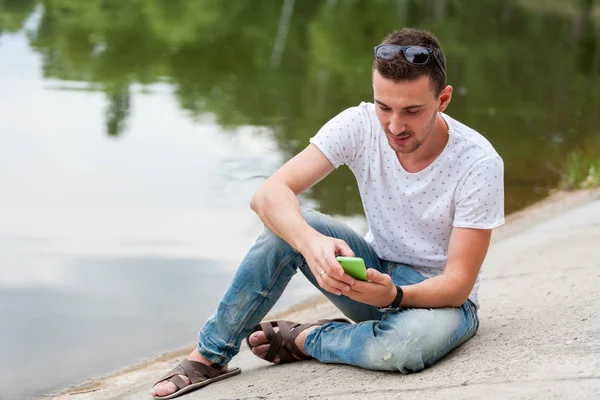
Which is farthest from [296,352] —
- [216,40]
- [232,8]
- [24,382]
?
[232,8]

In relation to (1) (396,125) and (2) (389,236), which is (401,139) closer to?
(1) (396,125)

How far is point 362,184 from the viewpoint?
3.51 metres

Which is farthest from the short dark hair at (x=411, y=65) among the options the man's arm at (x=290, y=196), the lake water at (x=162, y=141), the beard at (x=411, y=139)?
the lake water at (x=162, y=141)

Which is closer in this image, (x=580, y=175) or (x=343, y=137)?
(x=343, y=137)

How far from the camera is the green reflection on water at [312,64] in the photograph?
9.82 meters

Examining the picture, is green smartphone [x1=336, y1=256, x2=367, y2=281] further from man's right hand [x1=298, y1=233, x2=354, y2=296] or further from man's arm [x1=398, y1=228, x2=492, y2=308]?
man's arm [x1=398, y1=228, x2=492, y2=308]

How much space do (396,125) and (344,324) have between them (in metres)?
0.84

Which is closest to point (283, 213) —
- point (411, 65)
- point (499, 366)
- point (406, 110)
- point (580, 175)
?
point (406, 110)

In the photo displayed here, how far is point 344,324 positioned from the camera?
11.8ft

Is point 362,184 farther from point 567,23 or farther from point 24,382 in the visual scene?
point 567,23

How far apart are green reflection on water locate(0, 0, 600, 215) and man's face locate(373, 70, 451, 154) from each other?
369 cm

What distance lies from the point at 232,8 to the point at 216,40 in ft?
18.8

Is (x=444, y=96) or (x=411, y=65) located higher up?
(x=411, y=65)

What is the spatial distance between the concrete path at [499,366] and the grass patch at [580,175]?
288 centimetres
